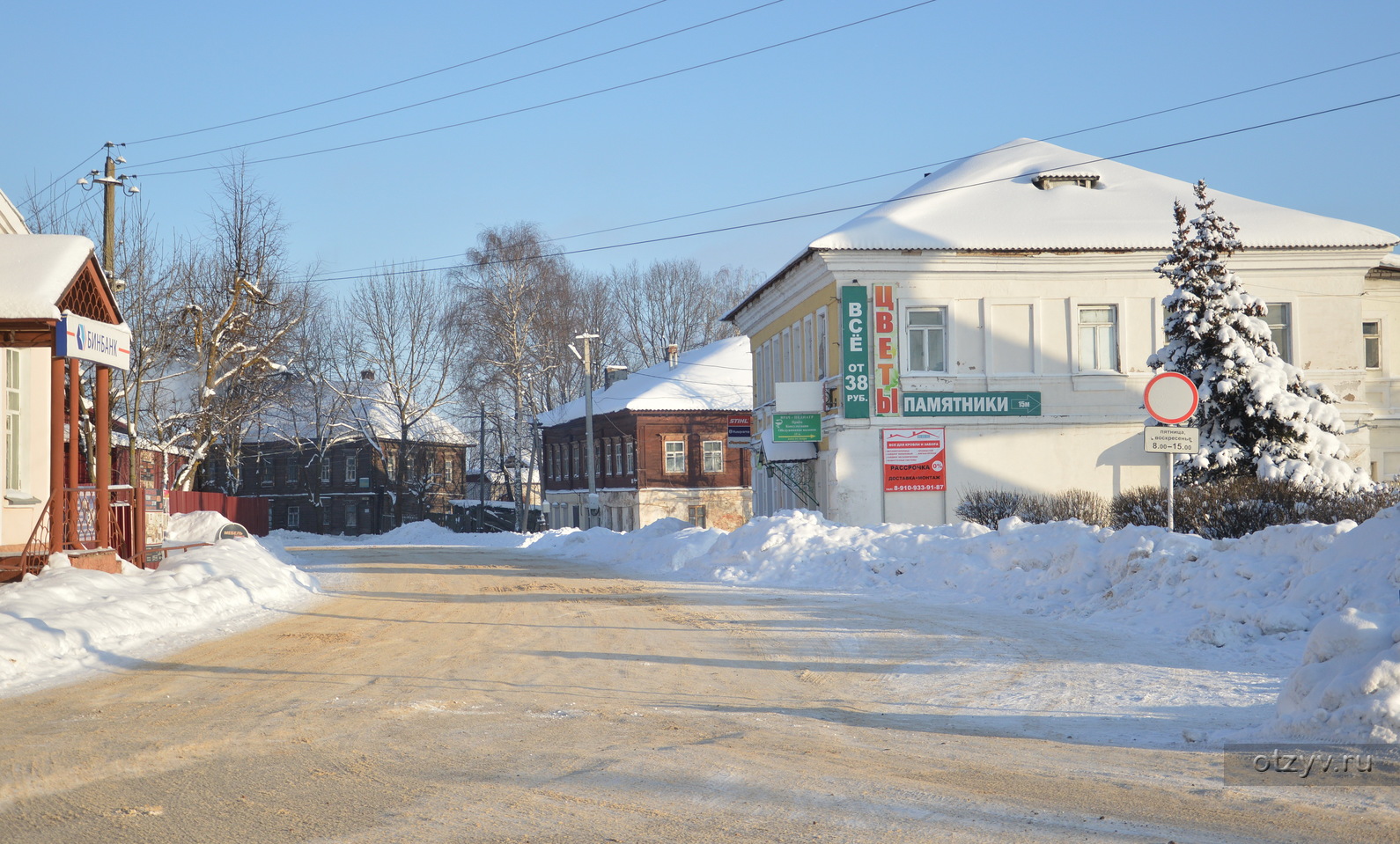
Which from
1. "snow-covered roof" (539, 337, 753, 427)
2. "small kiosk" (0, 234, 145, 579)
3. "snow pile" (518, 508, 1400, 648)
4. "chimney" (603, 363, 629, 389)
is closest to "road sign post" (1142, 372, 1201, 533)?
"snow pile" (518, 508, 1400, 648)

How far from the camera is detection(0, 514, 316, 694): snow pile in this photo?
34.6 feet

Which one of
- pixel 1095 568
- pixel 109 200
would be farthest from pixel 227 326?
pixel 1095 568

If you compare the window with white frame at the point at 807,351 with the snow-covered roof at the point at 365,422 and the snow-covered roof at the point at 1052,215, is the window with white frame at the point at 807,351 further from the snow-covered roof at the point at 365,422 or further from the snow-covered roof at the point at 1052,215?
the snow-covered roof at the point at 365,422

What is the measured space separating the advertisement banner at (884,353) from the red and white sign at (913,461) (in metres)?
0.71

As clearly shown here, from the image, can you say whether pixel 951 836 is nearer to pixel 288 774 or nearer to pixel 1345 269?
pixel 288 774

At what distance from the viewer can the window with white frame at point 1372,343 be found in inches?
1220

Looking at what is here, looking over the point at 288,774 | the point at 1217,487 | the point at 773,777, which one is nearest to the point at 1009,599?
the point at 1217,487

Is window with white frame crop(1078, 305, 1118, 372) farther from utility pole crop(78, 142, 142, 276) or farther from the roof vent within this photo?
utility pole crop(78, 142, 142, 276)

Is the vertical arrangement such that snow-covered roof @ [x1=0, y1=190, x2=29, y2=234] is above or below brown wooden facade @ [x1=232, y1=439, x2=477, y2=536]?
above

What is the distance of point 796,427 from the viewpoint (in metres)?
30.1

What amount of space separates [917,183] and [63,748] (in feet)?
103

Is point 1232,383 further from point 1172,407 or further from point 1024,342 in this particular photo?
point 1172,407

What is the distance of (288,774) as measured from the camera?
623 cm

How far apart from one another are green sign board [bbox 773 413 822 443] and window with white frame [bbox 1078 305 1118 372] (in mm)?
7091
